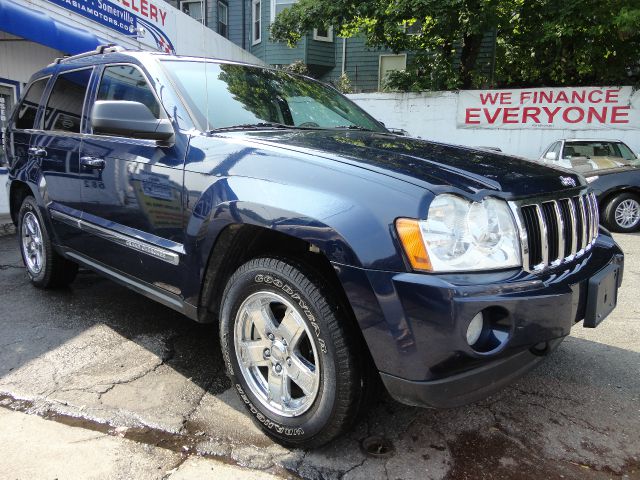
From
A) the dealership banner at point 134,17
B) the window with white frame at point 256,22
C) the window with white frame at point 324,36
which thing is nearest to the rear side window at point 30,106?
the dealership banner at point 134,17

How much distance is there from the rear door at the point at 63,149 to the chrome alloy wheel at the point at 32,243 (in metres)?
0.57

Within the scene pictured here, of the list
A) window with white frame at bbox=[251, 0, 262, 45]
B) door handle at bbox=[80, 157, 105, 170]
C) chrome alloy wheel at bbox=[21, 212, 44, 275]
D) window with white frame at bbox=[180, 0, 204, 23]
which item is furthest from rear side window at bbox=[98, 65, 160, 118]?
window with white frame at bbox=[180, 0, 204, 23]

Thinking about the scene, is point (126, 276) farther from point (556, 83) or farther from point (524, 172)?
point (556, 83)

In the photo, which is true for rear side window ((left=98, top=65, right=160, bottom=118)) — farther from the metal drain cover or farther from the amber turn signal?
the metal drain cover

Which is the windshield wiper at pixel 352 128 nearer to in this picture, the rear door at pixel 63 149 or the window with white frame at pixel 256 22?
the rear door at pixel 63 149

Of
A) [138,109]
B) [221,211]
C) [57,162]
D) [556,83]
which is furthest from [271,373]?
[556,83]

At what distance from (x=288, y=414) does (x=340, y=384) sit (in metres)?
0.40

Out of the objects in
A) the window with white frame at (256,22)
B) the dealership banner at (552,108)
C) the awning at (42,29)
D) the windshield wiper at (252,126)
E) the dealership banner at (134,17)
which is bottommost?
the windshield wiper at (252,126)

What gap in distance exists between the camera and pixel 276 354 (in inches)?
91.9

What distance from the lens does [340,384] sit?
2014 millimetres

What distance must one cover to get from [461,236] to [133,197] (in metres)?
1.89

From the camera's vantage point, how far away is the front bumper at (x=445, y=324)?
1.78 m

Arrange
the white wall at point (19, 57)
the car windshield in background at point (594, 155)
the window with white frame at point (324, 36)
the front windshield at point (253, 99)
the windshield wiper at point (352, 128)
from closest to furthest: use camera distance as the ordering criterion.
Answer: the front windshield at point (253, 99) → the windshield wiper at point (352, 128) → the white wall at point (19, 57) → the car windshield in background at point (594, 155) → the window with white frame at point (324, 36)

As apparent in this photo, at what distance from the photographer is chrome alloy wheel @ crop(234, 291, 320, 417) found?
221 centimetres
